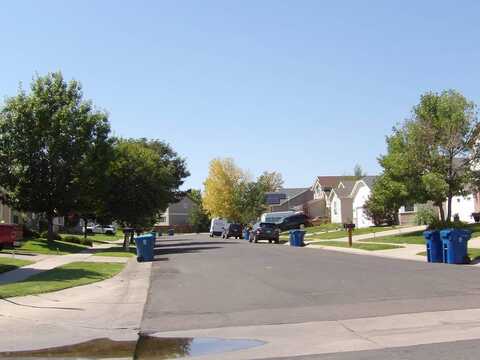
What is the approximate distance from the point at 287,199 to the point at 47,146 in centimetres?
6750

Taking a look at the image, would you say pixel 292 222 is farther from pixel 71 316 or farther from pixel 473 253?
pixel 71 316

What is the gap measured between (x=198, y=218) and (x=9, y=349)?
4269 inches

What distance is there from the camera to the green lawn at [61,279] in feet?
50.8

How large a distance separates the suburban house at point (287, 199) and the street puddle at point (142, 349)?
297 ft

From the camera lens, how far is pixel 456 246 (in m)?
21.9

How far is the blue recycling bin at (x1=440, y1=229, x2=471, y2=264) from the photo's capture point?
21.9 metres

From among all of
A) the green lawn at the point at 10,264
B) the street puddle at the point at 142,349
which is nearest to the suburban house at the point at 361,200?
the green lawn at the point at 10,264

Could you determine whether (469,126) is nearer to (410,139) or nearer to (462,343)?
(410,139)

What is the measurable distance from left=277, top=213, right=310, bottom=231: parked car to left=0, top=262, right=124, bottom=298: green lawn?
4530 cm

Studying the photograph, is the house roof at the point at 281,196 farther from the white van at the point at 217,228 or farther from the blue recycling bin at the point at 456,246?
the blue recycling bin at the point at 456,246

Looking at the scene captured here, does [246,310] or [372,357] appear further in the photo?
[246,310]

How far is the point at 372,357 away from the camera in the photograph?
8016mm

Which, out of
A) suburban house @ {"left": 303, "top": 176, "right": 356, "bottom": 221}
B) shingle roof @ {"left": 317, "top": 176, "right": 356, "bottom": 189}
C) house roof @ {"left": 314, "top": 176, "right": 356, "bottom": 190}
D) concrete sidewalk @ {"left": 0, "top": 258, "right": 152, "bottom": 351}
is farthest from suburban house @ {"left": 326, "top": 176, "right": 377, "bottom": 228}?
concrete sidewalk @ {"left": 0, "top": 258, "right": 152, "bottom": 351}

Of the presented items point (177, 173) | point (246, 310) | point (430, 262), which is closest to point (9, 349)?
point (246, 310)
